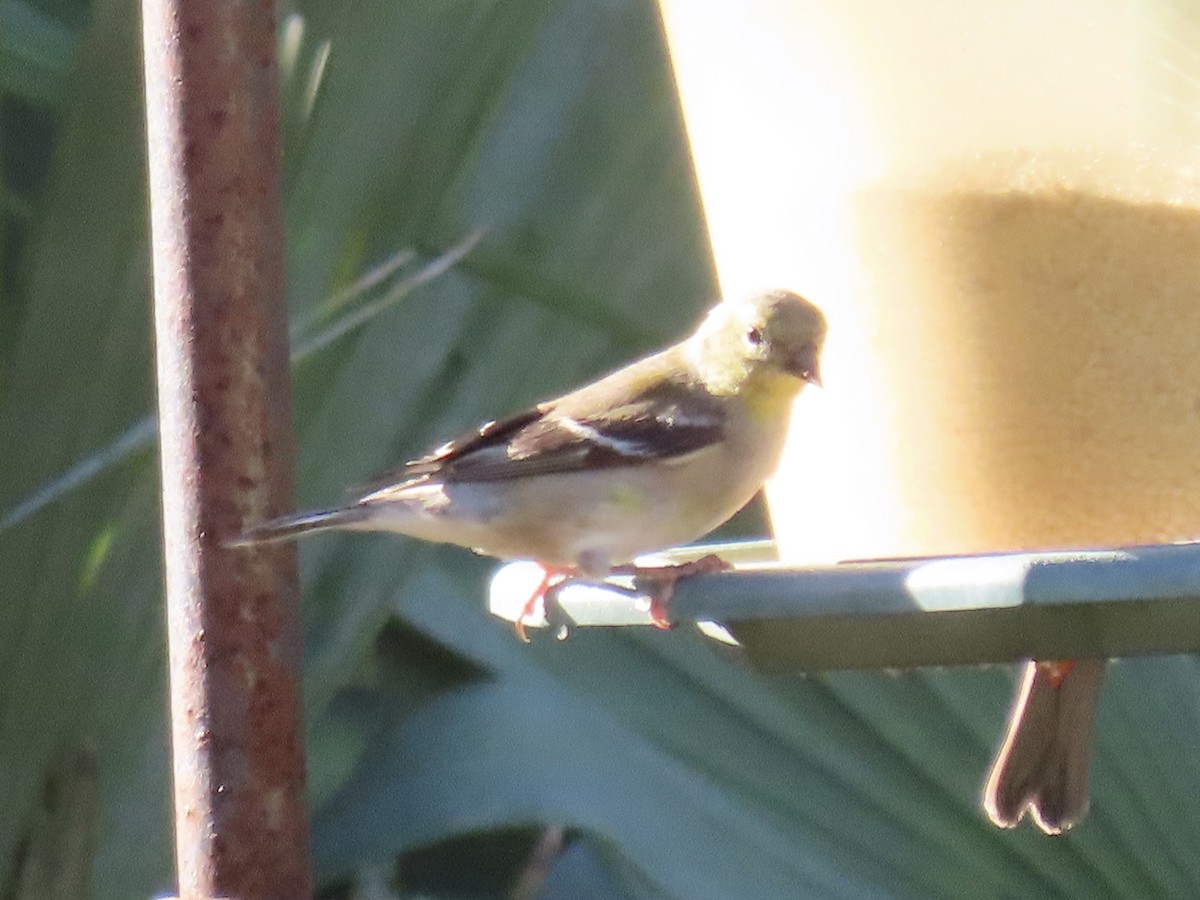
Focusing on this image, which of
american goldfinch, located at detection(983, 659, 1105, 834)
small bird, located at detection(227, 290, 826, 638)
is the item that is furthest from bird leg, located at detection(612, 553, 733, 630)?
american goldfinch, located at detection(983, 659, 1105, 834)

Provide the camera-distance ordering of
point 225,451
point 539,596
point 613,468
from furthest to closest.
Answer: point 613,468 < point 539,596 < point 225,451

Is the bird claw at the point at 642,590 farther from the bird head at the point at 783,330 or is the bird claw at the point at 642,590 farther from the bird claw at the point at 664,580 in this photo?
the bird head at the point at 783,330

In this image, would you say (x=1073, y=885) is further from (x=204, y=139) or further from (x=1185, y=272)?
(x=204, y=139)

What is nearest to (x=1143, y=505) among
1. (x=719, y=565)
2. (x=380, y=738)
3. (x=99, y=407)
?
(x=719, y=565)

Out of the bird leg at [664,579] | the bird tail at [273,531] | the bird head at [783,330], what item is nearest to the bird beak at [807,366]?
the bird head at [783,330]

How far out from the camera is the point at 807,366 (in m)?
1.64

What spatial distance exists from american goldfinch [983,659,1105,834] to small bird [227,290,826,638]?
14.1 inches

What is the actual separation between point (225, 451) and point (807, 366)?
651 mm

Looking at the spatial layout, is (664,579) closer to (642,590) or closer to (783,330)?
(642,590)

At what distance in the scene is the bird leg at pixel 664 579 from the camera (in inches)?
50.9

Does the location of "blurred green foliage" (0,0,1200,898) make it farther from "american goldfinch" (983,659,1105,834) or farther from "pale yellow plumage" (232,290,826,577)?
"american goldfinch" (983,659,1105,834)

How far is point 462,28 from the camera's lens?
1.98 metres

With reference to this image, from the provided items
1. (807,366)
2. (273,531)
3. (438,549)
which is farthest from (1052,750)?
(438,549)

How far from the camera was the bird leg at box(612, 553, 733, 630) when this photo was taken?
1.29m
